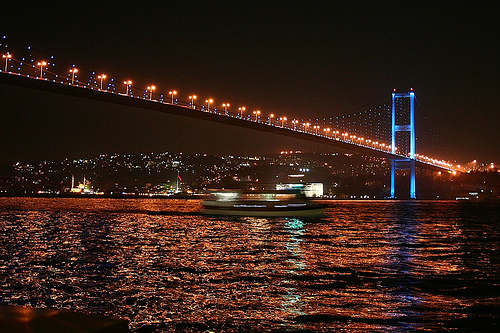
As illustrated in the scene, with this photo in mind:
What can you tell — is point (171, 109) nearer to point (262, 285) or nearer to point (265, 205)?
point (265, 205)

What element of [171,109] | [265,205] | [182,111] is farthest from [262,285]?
[182,111]

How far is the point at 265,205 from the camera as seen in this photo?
28891mm

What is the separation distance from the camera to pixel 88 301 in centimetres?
510

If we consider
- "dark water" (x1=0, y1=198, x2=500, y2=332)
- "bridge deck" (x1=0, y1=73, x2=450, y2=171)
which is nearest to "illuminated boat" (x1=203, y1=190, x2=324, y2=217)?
"bridge deck" (x1=0, y1=73, x2=450, y2=171)

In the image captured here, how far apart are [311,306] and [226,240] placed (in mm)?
Result: 7564

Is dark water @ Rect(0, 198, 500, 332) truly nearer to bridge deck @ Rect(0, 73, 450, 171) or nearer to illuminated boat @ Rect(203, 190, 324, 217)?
illuminated boat @ Rect(203, 190, 324, 217)

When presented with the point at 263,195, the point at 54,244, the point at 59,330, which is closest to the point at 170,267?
the point at 54,244

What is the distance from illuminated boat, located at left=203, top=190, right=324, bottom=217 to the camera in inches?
1123

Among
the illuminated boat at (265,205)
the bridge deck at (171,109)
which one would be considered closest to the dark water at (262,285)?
the illuminated boat at (265,205)

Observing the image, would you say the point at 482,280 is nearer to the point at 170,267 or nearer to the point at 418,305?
the point at 418,305

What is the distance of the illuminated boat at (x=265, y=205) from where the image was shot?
93.6ft

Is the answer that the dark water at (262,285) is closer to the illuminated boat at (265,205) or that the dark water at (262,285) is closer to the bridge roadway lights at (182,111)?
the illuminated boat at (265,205)

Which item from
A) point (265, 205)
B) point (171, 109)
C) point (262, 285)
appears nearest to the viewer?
point (262, 285)

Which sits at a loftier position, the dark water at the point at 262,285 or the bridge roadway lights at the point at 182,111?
the bridge roadway lights at the point at 182,111
